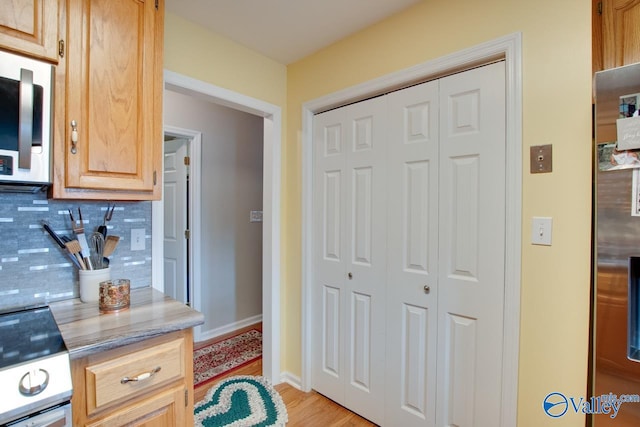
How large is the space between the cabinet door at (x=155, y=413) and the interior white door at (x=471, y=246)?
47.8 inches

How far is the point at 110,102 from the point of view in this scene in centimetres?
125

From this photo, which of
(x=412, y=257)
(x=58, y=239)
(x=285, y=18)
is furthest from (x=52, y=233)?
(x=412, y=257)

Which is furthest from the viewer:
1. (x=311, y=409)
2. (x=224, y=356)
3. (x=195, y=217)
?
(x=195, y=217)

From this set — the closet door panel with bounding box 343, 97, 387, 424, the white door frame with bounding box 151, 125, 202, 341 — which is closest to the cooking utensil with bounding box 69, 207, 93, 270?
the closet door panel with bounding box 343, 97, 387, 424

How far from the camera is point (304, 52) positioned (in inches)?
85.3

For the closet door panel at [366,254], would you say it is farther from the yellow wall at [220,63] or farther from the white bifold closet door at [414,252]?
the yellow wall at [220,63]

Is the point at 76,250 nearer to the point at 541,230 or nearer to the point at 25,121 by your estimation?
the point at 25,121

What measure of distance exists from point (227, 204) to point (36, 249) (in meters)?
1.98

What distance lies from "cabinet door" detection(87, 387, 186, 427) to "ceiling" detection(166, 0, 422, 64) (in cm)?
185

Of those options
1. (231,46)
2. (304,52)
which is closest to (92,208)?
(231,46)

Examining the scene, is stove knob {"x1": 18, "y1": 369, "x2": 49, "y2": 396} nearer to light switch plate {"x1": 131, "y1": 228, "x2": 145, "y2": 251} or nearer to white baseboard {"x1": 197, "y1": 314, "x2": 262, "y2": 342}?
light switch plate {"x1": 131, "y1": 228, "x2": 145, "y2": 251}

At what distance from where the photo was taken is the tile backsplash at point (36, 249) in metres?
1.28

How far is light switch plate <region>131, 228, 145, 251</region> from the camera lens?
5.31 ft

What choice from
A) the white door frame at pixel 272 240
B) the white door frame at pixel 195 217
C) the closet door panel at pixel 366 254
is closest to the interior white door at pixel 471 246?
the closet door panel at pixel 366 254
